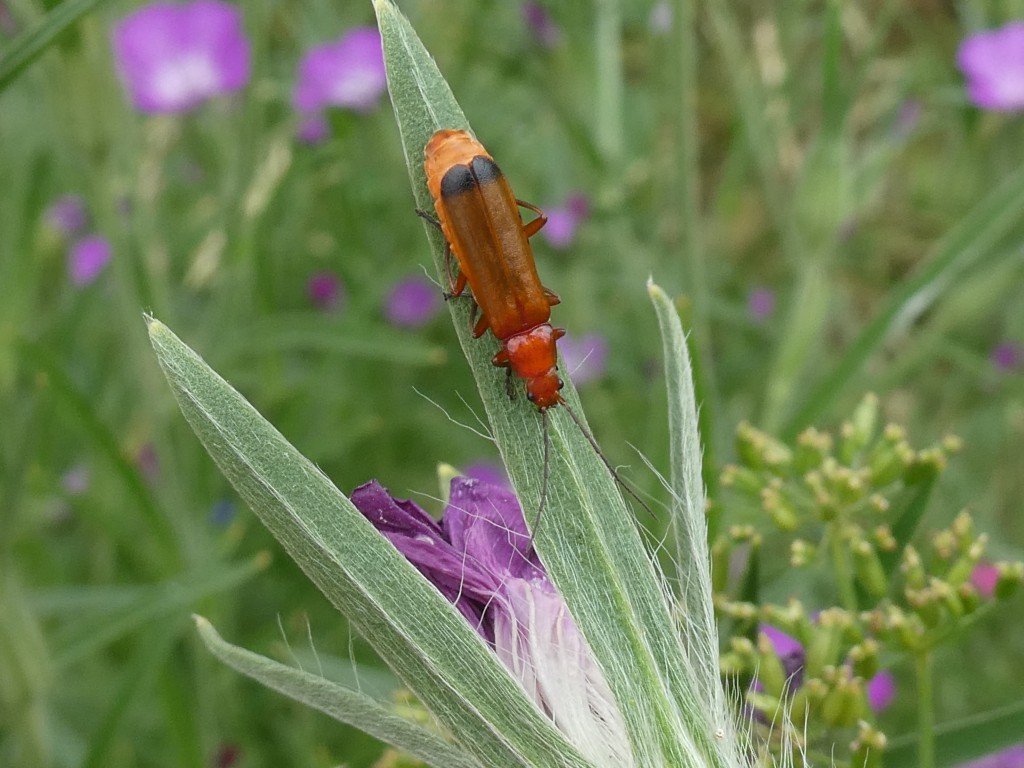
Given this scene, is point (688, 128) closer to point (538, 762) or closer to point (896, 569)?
point (896, 569)

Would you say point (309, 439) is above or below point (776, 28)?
below

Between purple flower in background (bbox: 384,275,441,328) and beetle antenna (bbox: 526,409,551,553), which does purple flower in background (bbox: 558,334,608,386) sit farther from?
beetle antenna (bbox: 526,409,551,553)

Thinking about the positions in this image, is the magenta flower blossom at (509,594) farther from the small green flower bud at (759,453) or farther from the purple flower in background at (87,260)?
the purple flower in background at (87,260)

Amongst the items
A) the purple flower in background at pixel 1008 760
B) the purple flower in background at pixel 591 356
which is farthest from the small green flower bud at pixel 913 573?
the purple flower in background at pixel 591 356

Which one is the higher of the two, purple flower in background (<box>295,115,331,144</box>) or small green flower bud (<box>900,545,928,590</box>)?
purple flower in background (<box>295,115,331,144</box>)

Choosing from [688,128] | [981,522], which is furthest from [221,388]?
[981,522]

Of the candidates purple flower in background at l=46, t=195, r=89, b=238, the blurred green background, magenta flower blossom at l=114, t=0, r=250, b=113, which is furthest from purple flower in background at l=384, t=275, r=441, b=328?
purple flower in background at l=46, t=195, r=89, b=238
